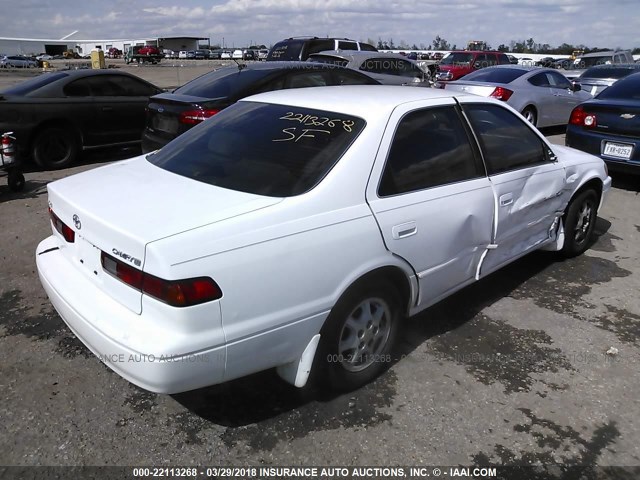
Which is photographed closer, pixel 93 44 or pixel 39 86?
pixel 39 86

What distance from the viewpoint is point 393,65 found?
12.4 metres

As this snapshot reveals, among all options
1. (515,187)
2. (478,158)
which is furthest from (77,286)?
(515,187)

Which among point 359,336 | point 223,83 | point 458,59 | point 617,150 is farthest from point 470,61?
point 359,336

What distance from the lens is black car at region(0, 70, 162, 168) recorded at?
24.4 feet

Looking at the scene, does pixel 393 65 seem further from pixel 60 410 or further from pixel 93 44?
pixel 93 44

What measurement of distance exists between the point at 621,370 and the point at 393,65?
34.0 ft

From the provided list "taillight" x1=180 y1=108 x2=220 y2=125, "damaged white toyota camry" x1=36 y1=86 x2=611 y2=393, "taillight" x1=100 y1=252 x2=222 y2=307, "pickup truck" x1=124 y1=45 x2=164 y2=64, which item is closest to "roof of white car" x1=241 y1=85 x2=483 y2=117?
"damaged white toyota camry" x1=36 y1=86 x2=611 y2=393

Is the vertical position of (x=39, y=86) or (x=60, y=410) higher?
(x=39, y=86)

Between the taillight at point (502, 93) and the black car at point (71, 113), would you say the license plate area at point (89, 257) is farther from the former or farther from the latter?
the taillight at point (502, 93)

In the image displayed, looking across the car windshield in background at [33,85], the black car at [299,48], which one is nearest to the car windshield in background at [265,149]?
the car windshield in background at [33,85]

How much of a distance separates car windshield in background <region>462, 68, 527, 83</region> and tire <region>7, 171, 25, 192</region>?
823 cm

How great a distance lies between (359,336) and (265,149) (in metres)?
1.15

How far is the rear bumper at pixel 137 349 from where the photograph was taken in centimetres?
213

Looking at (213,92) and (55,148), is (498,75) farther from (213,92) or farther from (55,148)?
(55,148)
